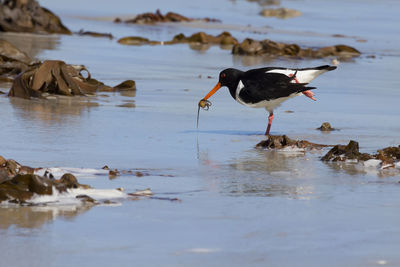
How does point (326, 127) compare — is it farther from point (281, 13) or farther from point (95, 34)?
point (281, 13)

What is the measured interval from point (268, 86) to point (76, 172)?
2.79m

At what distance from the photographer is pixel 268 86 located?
7723 millimetres

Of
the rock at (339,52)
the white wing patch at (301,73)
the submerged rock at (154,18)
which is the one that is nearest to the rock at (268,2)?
the submerged rock at (154,18)

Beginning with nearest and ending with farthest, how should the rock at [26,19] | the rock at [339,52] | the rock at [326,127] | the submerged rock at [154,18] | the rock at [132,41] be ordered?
1. the rock at [326,127]
2. the rock at [339,52]
3. the rock at [132,41]
4. the rock at [26,19]
5. the submerged rock at [154,18]

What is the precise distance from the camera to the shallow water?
3.85 m

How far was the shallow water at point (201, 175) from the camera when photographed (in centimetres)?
385

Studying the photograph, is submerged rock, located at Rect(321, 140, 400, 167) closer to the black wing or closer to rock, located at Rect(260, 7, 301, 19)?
the black wing

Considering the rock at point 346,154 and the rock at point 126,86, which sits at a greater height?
the rock at point 126,86

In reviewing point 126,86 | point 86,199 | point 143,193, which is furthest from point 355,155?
point 126,86

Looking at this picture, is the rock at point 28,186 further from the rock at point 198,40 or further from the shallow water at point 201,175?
the rock at point 198,40

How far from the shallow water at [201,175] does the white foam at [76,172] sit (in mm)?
111

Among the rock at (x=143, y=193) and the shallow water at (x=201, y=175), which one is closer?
the shallow water at (x=201, y=175)

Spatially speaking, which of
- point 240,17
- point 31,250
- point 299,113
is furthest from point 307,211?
point 240,17

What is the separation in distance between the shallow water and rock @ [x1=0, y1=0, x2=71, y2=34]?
3327mm
